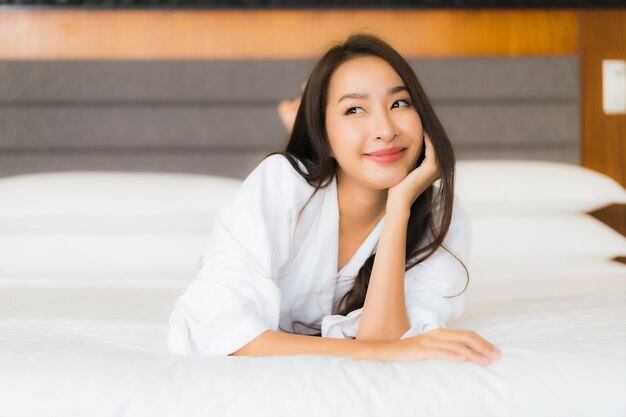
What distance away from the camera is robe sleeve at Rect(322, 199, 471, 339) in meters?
1.21

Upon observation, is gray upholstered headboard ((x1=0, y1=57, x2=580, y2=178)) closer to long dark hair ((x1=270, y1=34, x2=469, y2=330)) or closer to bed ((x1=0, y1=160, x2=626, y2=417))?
bed ((x1=0, y1=160, x2=626, y2=417))

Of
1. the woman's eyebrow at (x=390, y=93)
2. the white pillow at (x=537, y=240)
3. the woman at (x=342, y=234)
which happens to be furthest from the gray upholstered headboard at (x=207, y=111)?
the woman's eyebrow at (x=390, y=93)

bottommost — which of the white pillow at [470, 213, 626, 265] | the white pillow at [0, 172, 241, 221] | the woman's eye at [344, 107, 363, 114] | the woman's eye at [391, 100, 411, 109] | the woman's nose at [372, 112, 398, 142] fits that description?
the white pillow at [470, 213, 626, 265]

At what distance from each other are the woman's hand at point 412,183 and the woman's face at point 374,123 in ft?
0.05

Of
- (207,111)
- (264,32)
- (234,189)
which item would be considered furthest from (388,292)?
(264,32)

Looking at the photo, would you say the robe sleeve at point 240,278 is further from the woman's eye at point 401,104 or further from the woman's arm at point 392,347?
the woman's eye at point 401,104

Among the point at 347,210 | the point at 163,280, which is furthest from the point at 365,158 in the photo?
the point at 163,280

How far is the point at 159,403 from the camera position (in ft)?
2.72

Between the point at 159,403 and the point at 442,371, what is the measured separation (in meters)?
0.36

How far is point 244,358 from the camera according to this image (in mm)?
976

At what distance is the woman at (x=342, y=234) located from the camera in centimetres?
113

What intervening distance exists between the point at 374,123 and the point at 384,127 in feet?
0.08

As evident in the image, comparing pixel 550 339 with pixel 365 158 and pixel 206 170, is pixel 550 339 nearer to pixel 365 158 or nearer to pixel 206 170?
pixel 365 158

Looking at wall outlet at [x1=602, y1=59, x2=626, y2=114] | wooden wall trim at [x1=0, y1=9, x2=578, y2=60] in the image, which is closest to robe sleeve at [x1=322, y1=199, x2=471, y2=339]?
wooden wall trim at [x1=0, y1=9, x2=578, y2=60]
